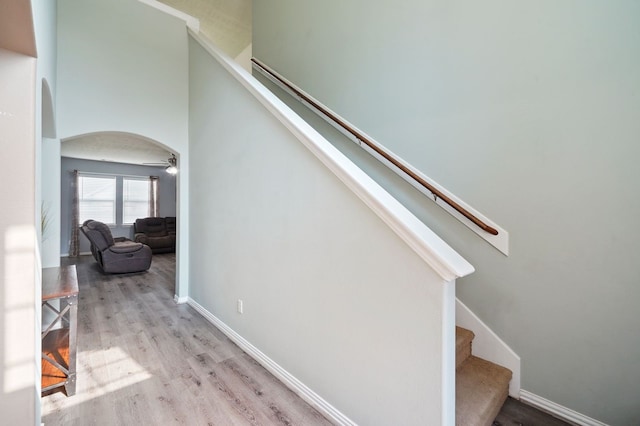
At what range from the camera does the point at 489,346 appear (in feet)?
6.46

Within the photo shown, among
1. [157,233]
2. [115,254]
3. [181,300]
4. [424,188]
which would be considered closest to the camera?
[424,188]

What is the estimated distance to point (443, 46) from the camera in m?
2.18

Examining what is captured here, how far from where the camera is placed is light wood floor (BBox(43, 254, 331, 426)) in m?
1.68

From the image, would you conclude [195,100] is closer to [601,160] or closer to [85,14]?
[85,14]

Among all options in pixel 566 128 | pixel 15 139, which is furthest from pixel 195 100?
pixel 566 128

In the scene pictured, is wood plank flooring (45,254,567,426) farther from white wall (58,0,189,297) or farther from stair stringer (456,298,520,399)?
white wall (58,0,189,297)

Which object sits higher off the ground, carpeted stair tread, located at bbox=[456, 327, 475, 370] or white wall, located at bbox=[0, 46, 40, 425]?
white wall, located at bbox=[0, 46, 40, 425]

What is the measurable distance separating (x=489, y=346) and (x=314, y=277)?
4.57ft

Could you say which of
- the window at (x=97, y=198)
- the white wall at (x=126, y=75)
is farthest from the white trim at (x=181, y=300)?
the window at (x=97, y=198)

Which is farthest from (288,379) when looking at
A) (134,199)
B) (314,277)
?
(134,199)

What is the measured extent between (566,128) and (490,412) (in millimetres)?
1746

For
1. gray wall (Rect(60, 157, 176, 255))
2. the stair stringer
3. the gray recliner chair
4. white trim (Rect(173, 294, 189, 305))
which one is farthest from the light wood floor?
gray wall (Rect(60, 157, 176, 255))

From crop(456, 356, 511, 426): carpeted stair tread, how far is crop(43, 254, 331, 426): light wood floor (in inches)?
31.5

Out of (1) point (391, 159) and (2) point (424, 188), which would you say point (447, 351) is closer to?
(2) point (424, 188)
